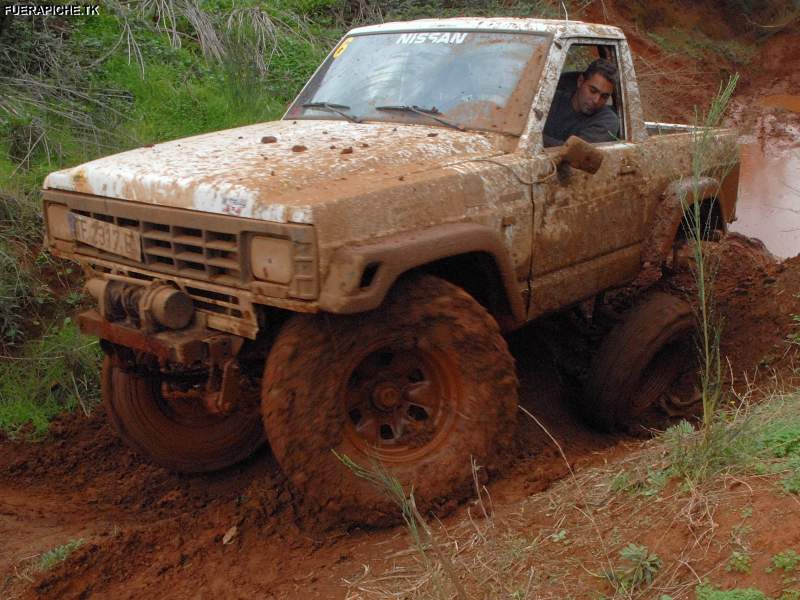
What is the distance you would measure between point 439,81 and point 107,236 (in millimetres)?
1727

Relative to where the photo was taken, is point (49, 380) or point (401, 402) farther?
point (49, 380)

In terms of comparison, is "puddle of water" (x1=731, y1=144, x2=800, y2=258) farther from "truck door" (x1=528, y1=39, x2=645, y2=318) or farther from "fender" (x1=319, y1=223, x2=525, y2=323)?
"fender" (x1=319, y1=223, x2=525, y2=323)

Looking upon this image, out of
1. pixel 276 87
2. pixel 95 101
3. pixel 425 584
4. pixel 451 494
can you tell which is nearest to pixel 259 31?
pixel 276 87

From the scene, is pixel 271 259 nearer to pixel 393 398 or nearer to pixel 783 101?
pixel 393 398

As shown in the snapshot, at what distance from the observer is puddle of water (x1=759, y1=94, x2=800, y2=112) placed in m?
15.4

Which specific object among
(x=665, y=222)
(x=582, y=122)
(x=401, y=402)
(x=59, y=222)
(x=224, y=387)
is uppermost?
(x=582, y=122)

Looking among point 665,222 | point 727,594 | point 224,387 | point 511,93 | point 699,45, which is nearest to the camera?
point 727,594

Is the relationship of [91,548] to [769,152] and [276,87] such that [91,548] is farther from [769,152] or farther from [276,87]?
[769,152]

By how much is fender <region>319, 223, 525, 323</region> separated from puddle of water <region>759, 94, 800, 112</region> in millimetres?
13765

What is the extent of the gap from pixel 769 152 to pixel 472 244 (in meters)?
11.4

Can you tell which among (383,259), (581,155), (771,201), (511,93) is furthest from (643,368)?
(771,201)

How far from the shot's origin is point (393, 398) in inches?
138

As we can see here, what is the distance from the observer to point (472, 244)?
3.44m

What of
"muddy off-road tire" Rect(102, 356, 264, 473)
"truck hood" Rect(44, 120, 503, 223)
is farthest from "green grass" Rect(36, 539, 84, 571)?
"truck hood" Rect(44, 120, 503, 223)
